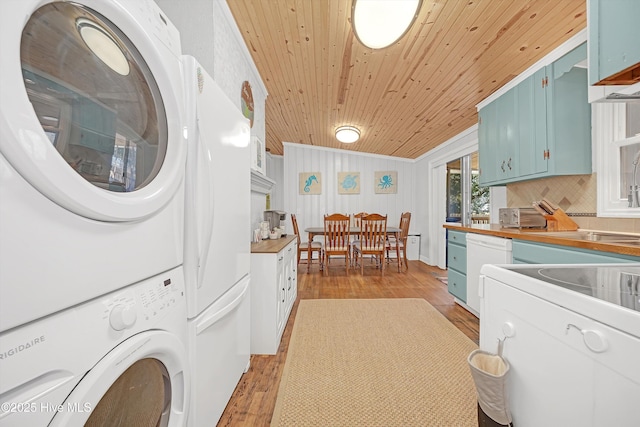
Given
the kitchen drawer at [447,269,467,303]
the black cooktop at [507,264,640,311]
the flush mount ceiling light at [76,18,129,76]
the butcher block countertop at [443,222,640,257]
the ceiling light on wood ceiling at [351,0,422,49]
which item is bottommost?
the kitchen drawer at [447,269,467,303]

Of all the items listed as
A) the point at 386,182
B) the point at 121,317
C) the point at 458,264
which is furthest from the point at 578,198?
the point at 386,182

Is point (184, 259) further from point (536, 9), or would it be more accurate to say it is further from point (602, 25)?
point (536, 9)

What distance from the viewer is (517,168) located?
2.45 metres

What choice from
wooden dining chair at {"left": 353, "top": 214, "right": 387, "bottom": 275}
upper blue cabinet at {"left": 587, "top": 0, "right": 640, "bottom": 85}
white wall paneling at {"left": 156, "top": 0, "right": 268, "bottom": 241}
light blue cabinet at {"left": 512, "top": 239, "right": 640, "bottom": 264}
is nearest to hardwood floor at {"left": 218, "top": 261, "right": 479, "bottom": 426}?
wooden dining chair at {"left": 353, "top": 214, "right": 387, "bottom": 275}

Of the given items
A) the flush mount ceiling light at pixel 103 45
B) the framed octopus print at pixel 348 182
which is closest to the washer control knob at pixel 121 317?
the flush mount ceiling light at pixel 103 45

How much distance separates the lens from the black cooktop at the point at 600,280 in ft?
2.11

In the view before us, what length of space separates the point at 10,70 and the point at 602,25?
2284 millimetres

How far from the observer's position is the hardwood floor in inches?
54.5

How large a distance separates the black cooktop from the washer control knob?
1.13 meters

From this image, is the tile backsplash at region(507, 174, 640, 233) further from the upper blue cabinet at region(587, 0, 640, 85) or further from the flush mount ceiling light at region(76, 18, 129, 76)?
the flush mount ceiling light at region(76, 18, 129, 76)

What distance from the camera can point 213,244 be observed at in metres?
1.09

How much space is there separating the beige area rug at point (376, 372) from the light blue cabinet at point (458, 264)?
0.40 meters

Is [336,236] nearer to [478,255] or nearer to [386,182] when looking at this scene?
[386,182]

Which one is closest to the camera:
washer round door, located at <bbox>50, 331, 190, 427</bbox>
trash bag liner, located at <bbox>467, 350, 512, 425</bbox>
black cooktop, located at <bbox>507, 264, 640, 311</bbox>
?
washer round door, located at <bbox>50, 331, 190, 427</bbox>
